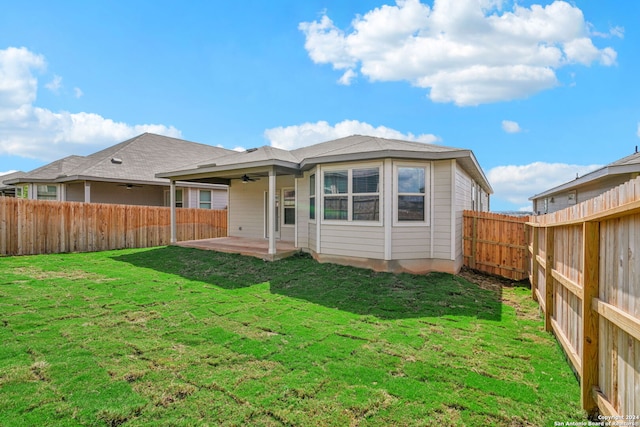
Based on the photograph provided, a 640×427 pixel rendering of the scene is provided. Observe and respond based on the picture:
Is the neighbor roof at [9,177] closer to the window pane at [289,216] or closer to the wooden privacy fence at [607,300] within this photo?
the window pane at [289,216]

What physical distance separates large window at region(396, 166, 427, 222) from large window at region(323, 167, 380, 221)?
0.57 m

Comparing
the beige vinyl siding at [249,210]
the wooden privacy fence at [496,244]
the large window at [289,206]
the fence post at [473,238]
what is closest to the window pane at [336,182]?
the large window at [289,206]

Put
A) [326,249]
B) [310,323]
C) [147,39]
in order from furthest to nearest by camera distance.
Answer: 1. [147,39]
2. [326,249]
3. [310,323]

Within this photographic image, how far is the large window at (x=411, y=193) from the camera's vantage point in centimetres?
835

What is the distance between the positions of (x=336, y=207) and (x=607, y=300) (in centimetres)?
685

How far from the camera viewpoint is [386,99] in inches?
482

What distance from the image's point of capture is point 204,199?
1820 cm

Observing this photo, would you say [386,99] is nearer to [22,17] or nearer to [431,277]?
[431,277]

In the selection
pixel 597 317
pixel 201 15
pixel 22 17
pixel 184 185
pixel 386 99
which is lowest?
pixel 597 317

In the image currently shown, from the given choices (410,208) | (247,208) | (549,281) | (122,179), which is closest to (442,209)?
(410,208)

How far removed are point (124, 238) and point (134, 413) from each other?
40.0 ft

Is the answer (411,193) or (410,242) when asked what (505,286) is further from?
(411,193)

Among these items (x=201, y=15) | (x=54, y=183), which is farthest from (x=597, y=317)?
(x=54, y=183)

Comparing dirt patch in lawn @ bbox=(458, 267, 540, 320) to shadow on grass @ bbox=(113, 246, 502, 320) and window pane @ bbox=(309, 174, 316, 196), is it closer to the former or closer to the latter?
shadow on grass @ bbox=(113, 246, 502, 320)
